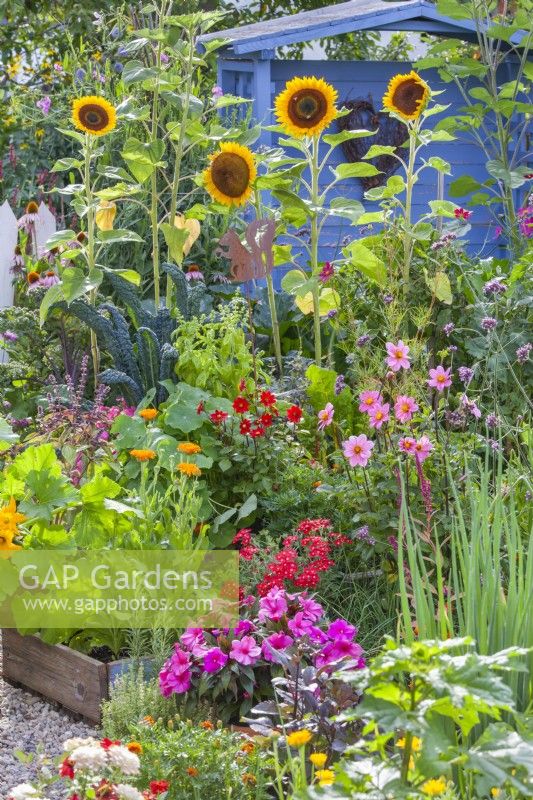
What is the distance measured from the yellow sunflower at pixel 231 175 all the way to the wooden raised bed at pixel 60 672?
2.18 m

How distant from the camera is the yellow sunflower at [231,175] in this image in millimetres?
4703

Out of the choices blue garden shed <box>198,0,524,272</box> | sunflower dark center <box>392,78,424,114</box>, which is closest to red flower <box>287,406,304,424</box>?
sunflower dark center <box>392,78,424,114</box>

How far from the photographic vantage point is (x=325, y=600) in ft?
10.8

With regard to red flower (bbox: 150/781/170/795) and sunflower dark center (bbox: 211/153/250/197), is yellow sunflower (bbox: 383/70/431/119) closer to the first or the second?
sunflower dark center (bbox: 211/153/250/197)

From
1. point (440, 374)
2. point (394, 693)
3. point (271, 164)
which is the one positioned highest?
point (271, 164)

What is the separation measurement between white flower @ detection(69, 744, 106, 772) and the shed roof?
5.74 metres

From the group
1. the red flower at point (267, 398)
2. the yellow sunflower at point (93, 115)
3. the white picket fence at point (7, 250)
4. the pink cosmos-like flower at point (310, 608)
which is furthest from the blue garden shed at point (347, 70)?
the pink cosmos-like flower at point (310, 608)

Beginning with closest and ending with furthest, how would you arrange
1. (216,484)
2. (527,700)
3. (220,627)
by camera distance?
(527,700) < (220,627) < (216,484)

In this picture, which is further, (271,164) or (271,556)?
(271,164)

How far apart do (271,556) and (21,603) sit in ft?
2.45

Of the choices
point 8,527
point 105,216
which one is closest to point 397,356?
point 8,527

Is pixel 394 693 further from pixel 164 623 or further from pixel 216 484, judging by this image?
pixel 216 484

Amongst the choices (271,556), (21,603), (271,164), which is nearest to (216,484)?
(271,556)

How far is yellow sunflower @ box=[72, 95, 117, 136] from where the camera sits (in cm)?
473
